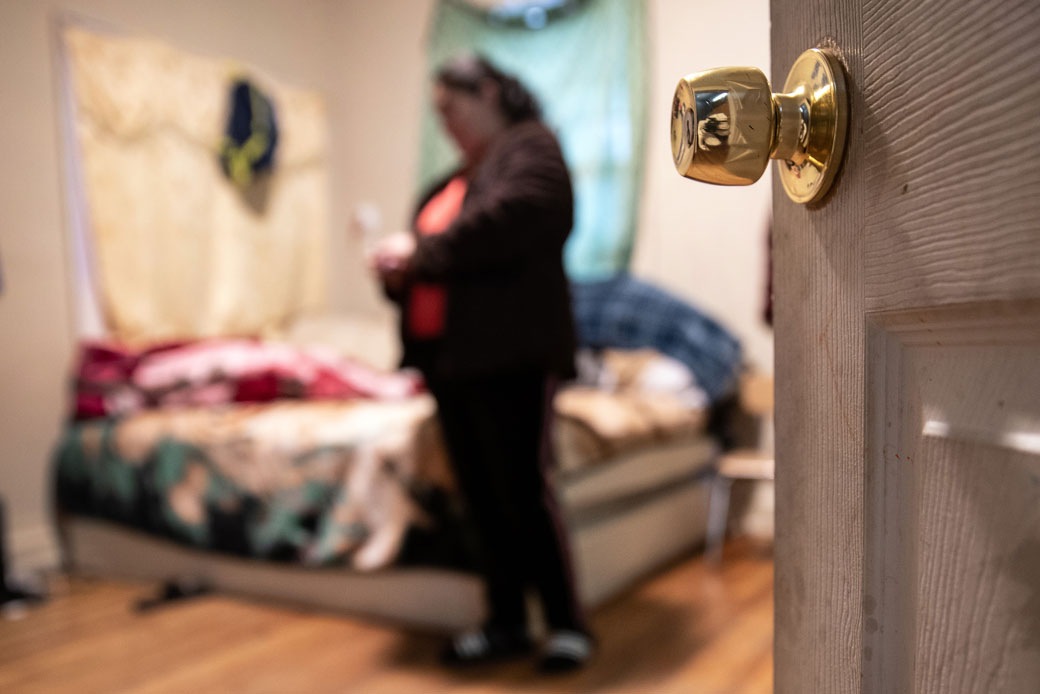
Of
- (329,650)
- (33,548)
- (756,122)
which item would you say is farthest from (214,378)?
(756,122)

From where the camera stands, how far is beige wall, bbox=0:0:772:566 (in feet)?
8.09

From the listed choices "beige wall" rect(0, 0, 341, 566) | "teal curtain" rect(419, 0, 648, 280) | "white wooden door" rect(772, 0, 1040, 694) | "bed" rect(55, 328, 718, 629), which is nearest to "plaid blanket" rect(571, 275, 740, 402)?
"bed" rect(55, 328, 718, 629)

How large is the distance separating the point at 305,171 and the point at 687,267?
6.01 feet

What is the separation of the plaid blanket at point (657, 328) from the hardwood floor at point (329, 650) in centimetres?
73

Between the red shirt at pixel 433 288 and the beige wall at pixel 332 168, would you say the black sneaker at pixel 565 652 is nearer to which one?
the red shirt at pixel 433 288

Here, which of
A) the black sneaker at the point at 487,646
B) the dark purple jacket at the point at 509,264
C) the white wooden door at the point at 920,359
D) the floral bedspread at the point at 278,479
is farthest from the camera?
the floral bedspread at the point at 278,479

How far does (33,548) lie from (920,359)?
9.12 ft

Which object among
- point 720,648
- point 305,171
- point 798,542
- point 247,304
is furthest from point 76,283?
point 798,542

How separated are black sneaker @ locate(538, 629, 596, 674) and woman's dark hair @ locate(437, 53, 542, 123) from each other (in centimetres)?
108

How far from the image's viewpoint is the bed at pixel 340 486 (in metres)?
1.84

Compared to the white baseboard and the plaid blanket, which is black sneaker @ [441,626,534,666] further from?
the white baseboard

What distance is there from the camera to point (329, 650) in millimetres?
1754

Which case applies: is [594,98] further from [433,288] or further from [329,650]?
[329,650]

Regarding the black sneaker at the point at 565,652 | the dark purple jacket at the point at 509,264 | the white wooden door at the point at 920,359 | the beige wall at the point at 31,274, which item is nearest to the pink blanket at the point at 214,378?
the beige wall at the point at 31,274
